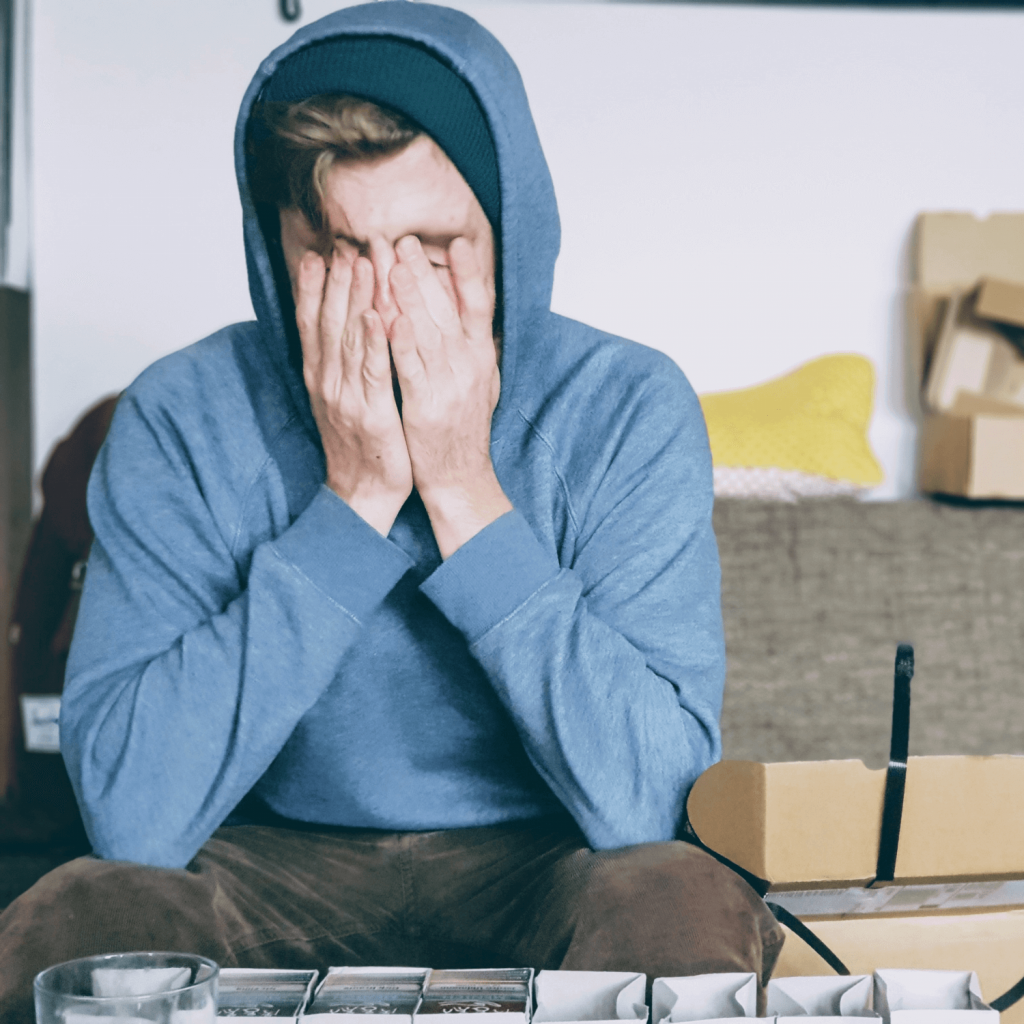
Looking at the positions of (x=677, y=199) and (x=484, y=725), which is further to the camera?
(x=677, y=199)

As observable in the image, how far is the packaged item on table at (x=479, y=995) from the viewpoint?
0.53 meters

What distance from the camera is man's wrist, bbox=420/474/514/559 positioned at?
2.89 ft

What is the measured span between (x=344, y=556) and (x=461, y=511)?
10 centimetres

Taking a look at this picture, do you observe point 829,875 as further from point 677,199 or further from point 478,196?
point 677,199

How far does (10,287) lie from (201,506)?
1.15 metres

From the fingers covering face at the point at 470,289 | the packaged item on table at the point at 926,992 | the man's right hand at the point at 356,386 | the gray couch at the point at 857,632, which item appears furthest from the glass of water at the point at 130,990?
the gray couch at the point at 857,632

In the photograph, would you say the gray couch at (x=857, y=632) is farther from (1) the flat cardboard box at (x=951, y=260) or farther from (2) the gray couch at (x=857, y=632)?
(1) the flat cardboard box at (x=951, y=260)

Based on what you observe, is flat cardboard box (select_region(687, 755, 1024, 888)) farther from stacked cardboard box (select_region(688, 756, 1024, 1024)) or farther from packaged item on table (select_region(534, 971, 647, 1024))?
packaged item on table (select_region(534, 971, 647, 1024))

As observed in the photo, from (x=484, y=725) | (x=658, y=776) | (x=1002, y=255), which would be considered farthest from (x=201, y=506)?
(x=1002, y=255)

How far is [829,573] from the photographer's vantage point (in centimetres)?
162

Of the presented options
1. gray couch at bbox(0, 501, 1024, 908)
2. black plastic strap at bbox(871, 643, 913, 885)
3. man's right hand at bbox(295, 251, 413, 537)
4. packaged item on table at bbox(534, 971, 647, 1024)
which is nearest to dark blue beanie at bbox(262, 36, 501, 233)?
man's right hand at bbox(295, 251, 413, 537)

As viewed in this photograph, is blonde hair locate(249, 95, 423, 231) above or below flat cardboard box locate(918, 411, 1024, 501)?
above

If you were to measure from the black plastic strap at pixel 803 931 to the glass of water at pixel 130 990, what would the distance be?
423mm

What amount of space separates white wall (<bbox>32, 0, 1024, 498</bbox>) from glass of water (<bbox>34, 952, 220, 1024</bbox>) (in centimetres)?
148
